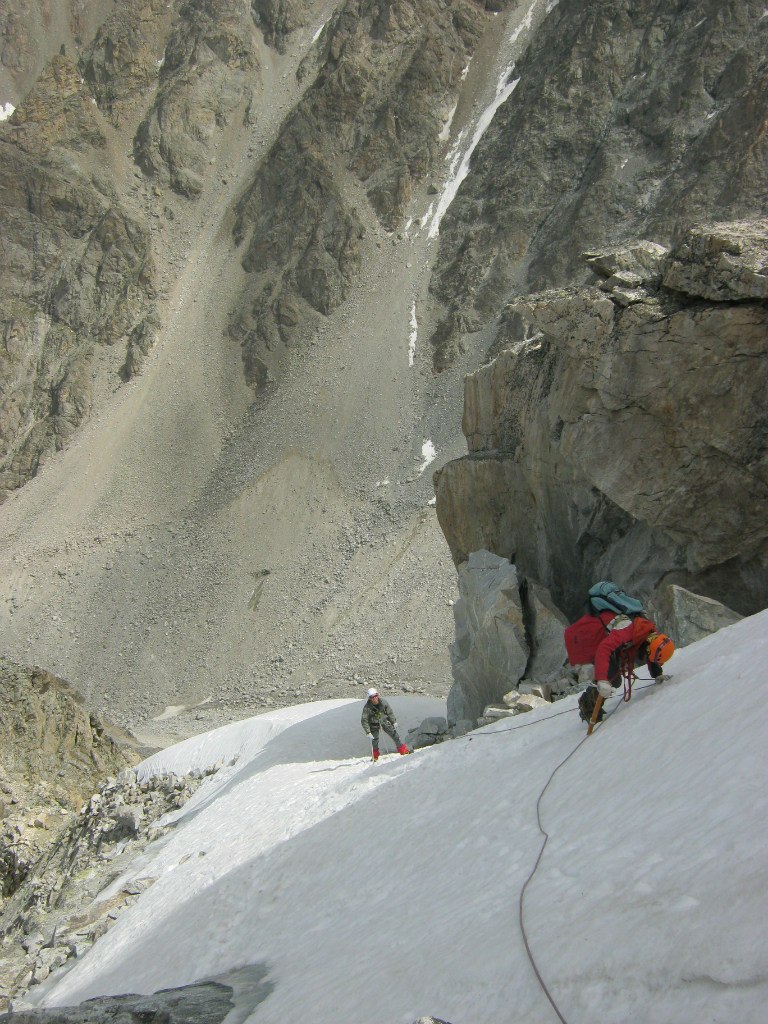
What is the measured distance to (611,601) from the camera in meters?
7.43

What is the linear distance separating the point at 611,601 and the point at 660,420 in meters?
6.84

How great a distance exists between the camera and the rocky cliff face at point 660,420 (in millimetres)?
12227

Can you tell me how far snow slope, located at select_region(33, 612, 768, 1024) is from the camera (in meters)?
3.59

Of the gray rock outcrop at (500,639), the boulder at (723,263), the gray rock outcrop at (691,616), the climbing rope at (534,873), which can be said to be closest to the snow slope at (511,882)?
the climbing rope at (534,873)

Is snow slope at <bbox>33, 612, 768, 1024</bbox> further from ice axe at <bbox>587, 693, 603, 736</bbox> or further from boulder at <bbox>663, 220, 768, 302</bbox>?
boulder at <bbox>663, 220, 768, 302</bbox>

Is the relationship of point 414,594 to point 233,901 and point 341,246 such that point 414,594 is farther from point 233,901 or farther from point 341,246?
point 341,246

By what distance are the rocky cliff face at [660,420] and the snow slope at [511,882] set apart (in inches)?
201

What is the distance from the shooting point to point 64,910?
40.2 ft

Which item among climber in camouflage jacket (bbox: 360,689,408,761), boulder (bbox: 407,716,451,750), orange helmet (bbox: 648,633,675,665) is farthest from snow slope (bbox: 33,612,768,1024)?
boulder (bbox: 407,716,451,750)

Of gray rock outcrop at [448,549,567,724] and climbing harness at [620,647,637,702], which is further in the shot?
gray rock outcrop at [448,549,567,724]

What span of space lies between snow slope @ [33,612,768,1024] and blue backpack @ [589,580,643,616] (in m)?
0.81

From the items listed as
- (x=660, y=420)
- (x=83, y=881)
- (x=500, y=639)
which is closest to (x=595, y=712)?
(x=660, y=420)

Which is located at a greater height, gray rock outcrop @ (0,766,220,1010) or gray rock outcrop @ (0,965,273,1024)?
gray rock outcrop @ (0,965,273,1024)

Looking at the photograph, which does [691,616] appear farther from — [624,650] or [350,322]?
[350,322]
